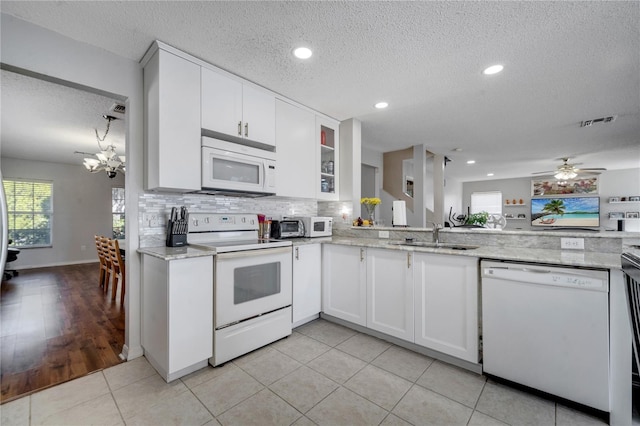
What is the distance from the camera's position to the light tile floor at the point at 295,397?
5.03 feet

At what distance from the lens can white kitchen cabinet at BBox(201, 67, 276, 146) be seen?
228 cm

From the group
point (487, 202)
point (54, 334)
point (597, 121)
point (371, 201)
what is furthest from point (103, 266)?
point (487, 202)

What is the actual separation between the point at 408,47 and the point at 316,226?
1936 mm

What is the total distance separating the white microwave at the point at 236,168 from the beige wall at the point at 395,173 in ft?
11.1

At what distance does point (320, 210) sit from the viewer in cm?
379

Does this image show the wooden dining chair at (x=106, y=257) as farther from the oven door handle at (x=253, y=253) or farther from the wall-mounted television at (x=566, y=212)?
the wall-mounted television at (x=566, y=212)

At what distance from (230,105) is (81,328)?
273 cm

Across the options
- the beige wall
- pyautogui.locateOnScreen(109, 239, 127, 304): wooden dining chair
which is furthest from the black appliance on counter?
the beige wall

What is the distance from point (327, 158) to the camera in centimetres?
352

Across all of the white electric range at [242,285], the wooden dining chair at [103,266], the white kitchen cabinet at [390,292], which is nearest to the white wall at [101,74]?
the white electric range at [242,285]

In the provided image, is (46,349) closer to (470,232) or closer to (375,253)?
(375,253)

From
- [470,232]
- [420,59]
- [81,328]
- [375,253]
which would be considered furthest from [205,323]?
[420,59]

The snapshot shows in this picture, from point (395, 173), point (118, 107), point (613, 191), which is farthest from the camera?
point (613, 191)

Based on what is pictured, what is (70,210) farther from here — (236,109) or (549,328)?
(549,328)
